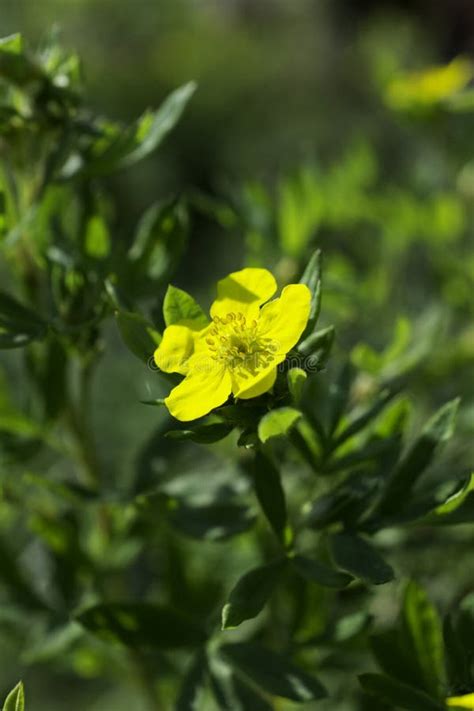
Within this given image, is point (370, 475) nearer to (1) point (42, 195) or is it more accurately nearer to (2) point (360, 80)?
(1) point (42, 195)

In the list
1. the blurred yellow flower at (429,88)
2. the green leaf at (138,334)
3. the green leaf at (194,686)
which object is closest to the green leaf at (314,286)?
the green leaf at (138,334)

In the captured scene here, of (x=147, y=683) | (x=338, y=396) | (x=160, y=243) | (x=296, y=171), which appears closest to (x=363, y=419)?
(x=338, y=396)

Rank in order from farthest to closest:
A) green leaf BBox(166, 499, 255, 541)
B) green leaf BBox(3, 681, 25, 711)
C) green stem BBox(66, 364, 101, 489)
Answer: green stem BBox(66, 364, 101, 489)
green leaf BBox(166, 499, 255, 541)
green leaf BBox(3, 681, 25, 711)

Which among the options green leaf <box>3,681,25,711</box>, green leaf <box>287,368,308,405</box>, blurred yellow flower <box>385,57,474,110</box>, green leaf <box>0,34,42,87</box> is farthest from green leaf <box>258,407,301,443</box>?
blurred yellow flower <box>385,57,474,110</box>

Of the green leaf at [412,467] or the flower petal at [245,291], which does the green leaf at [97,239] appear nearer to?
the flower petal at [245,291]

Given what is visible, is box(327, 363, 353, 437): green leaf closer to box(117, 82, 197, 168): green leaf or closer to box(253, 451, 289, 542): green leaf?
box(253, 451, 289, 542): green leaf
